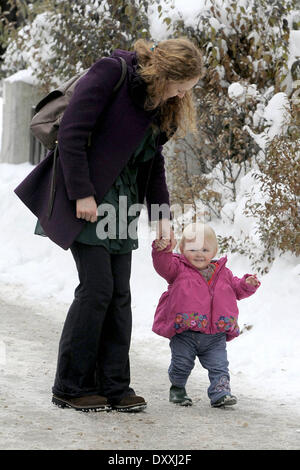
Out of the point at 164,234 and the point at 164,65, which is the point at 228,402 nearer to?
the point at 164,234

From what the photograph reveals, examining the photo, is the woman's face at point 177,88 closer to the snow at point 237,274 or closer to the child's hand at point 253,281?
the child's hand at point 253,281

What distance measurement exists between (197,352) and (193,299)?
0.95ft

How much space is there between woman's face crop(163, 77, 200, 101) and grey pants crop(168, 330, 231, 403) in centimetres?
119

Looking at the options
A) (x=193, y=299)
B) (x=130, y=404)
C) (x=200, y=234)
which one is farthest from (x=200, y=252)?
(x=130, y=404)

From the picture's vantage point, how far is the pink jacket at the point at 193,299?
14.1 feet

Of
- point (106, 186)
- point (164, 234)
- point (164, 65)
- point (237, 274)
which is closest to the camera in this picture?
point (164, 65)

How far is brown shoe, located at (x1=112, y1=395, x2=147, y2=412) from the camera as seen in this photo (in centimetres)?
403

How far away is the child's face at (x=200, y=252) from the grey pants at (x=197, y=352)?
1.15ft

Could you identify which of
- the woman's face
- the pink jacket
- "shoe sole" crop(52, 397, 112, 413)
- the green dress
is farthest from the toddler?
the woman's face

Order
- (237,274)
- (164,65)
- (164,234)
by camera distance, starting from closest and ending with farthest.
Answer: (164,65) → (164,234) → (237,274)

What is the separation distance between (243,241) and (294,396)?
9.29 feet

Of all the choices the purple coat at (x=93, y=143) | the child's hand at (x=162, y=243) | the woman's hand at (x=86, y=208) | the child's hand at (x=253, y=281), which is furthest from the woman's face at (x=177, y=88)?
the child's hand at (x=253, y=281)

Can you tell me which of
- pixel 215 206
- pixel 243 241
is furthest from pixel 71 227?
pixel 215 206

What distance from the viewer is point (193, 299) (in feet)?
14.1
